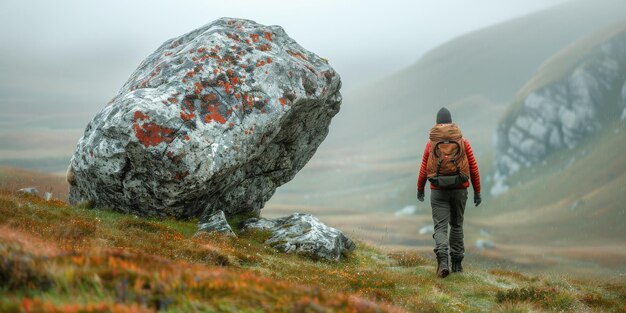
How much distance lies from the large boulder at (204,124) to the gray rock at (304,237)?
1966 millimetres

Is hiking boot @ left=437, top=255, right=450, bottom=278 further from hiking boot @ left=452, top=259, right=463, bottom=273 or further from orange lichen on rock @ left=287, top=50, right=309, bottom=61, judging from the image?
orange lichen on rock @ left=287, top=50, right=309, bottom=61

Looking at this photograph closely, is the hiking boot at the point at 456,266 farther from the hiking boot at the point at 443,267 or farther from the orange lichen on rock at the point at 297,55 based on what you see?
the orange lichen on rock at the point at 297,55

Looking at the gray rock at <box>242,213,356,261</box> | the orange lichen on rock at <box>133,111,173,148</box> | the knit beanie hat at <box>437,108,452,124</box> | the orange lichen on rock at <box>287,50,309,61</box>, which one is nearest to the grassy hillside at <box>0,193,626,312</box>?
the gray rock at <box>242,213,356,261</box>

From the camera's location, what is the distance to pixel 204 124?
Result: 16.7 m

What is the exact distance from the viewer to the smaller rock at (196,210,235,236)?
16.9 m

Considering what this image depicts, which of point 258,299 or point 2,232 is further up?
point 2,232

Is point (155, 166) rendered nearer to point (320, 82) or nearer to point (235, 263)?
point (235, 263)

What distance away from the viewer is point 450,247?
54.4 feet

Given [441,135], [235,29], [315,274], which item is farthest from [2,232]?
[235,29]

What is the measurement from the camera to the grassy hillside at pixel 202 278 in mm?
5410

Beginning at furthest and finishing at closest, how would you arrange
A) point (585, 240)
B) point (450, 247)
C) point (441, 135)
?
point (585, 240)
point (450, 247)
point (441, 135)

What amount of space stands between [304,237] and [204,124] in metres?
5.36

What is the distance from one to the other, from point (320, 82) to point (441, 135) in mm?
6746

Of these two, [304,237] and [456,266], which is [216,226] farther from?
[456,266]
